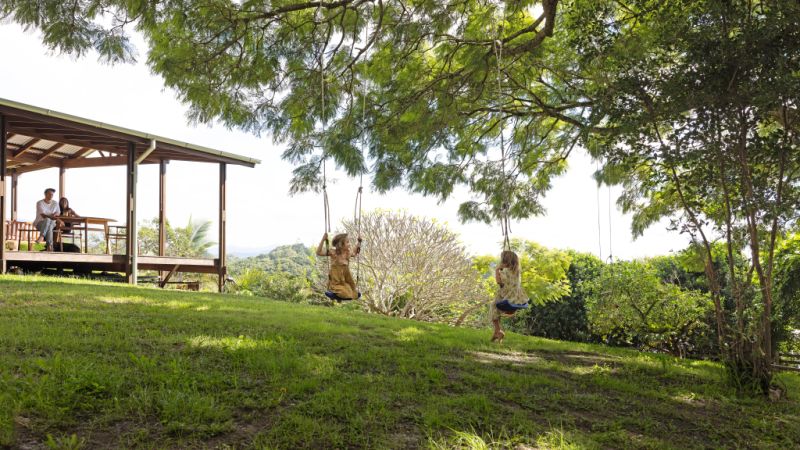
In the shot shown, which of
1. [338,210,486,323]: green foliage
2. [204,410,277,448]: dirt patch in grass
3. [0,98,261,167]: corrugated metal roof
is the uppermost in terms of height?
[0,98,261,167]: corrugated metal roof

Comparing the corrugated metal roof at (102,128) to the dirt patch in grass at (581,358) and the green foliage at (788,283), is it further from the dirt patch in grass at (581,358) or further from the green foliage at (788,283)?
the green foliage at (788,283)

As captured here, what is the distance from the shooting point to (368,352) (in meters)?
5.96

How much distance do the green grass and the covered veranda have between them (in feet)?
16.4

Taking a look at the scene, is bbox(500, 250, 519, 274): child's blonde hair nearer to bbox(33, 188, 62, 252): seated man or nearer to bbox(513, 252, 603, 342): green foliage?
bbox(513, 252, 603, 342): green foliage

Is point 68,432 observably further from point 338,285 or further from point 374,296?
point 374,296

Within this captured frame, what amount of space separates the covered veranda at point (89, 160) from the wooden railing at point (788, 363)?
12006 millimetres

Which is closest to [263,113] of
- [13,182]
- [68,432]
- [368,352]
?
[368,352]

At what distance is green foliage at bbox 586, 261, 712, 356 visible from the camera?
381 inches

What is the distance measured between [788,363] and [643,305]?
2.86 metres

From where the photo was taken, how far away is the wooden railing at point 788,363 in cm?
984

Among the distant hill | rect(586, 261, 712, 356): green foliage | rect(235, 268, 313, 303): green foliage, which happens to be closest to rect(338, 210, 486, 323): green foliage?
the distant hill

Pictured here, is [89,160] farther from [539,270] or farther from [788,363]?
[788,363]

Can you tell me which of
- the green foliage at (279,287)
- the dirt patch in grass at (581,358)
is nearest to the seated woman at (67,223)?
the green foliage at (279,287)

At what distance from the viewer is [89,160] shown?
14.8m
